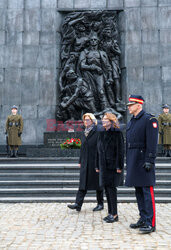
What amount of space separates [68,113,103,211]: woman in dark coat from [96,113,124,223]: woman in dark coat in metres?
0.94

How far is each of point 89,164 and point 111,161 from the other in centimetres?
119

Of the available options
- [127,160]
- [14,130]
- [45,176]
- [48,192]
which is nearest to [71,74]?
[14,130]

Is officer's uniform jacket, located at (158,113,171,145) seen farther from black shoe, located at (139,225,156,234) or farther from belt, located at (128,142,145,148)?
black shoe, located at (139,225,156,234)

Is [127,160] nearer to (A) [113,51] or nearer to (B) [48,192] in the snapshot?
(B) [48,192]

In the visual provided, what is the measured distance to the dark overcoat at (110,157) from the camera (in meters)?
5.88

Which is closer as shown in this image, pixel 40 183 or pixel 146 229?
pixel 146 229

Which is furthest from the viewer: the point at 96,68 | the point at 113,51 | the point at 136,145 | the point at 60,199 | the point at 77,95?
the point at 113,51

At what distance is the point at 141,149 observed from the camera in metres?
5.28

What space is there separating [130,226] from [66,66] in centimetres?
1096

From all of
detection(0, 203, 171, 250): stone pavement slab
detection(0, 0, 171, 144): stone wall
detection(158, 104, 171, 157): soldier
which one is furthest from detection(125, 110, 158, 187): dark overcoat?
detection(0, 0, 171, 144): stone wall

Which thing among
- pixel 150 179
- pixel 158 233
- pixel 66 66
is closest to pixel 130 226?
pixel 158 233

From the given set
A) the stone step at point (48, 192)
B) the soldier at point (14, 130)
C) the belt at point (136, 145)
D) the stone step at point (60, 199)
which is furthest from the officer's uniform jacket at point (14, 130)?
the belt at point (136, 145)

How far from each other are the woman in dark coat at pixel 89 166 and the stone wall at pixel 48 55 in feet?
27.1

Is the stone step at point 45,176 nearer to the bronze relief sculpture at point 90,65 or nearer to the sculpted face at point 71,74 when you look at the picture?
the bronze relief sculpture at point 90,65
